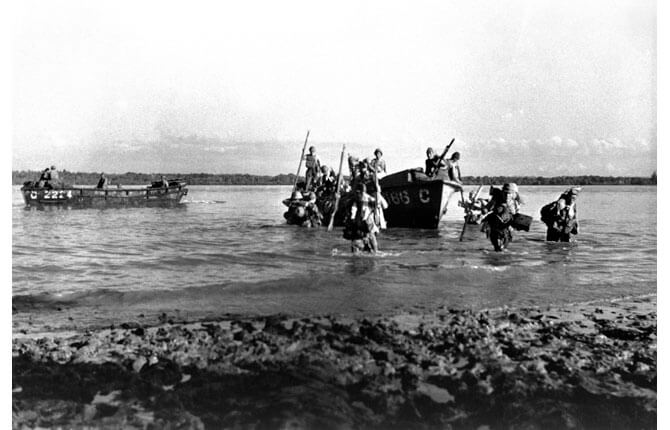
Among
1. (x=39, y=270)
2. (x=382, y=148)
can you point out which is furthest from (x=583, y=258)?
(x=39, y=270)

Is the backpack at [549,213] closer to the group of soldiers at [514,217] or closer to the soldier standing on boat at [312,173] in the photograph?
the group of soldiers at [514,217]

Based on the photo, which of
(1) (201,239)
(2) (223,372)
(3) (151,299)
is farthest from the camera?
(1) (201,239)

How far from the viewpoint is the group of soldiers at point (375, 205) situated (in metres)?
11.5

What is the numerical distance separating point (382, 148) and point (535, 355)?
20.8 feet

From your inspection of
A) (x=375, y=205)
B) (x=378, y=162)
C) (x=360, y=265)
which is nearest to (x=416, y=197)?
(x=378, y=162)

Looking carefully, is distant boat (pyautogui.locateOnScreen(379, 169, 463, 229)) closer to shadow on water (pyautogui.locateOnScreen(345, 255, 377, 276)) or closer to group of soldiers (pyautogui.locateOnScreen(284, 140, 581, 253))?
group of soldiers (pyautogui.locateOnScreen(284, 140, 581, 253))

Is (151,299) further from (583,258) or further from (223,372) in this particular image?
(583,258)

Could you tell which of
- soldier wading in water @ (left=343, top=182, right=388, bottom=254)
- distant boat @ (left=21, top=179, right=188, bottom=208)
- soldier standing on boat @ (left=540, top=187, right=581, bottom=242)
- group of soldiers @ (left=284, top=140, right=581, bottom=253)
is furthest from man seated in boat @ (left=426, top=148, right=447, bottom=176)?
distant boat @ (left=21, top=179, right=188, bottom=208)

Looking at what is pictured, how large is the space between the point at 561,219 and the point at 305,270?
792cm

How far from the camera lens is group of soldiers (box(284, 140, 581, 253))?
37.6ft

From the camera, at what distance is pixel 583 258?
12.5 meters

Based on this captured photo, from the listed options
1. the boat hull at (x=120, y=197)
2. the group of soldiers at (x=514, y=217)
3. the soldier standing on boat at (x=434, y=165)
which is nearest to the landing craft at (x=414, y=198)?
the soldier standing on boat at (x=434, y=165)

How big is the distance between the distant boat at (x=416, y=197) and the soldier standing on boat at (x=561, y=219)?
154 inches

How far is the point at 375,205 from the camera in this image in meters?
11.3
